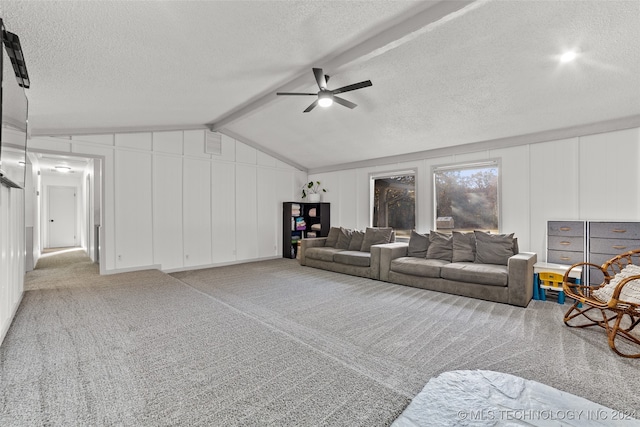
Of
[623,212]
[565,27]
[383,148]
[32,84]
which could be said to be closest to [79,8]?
[32,84]

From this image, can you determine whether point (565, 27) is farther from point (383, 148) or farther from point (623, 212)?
point (383, 148)

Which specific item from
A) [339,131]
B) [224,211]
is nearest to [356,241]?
[339,131]

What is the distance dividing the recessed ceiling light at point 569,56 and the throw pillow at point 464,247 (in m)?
2.59

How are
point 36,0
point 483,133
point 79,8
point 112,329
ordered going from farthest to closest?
point 483,133 → point 112,329 → point 79,8 → point 36,0

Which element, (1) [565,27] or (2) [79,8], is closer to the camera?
(2) [79,8]

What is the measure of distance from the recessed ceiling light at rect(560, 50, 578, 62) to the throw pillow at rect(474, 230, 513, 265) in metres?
2.44

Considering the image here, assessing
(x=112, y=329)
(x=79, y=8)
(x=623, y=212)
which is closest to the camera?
(x=79, y=8)

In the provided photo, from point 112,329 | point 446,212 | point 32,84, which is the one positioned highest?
point 32,84

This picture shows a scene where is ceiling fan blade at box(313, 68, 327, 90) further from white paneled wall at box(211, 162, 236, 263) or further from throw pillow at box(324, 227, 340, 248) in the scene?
white paneled wall at box(211, 162, 236, 263)

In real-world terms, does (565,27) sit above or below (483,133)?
above

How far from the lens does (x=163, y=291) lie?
13.9 ft

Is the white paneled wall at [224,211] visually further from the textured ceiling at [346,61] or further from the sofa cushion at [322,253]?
the sofa cushion at [322,253]

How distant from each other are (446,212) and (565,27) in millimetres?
3590

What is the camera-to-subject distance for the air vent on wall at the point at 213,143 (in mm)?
6477
